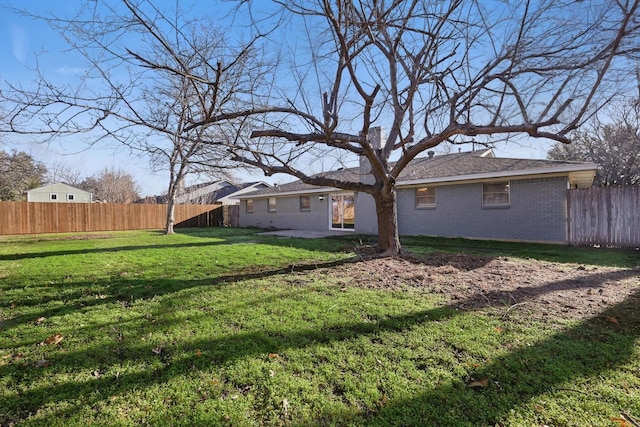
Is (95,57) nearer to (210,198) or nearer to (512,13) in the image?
(512,13)

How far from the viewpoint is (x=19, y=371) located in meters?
2.49

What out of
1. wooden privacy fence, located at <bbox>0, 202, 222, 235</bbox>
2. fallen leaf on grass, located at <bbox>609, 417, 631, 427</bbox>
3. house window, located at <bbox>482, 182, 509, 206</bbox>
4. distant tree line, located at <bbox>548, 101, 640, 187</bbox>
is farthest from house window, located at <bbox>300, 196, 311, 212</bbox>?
fallen leaf on grass, located at <bbox>609, 417, 631, 427</bbox>

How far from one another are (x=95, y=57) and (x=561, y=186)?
12.0 m

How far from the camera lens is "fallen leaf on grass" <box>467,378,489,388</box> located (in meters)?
2.28

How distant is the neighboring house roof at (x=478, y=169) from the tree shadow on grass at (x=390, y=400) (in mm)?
5450

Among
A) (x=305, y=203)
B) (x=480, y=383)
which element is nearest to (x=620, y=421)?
(x=480, y=383)

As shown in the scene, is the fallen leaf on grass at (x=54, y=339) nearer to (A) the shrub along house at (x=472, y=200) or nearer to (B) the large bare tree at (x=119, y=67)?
→ (B) the large bare tree at (x=119, y=67)

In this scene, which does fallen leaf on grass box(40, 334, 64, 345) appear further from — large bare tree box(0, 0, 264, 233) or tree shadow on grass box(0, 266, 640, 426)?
large bare tree box(0, 0, 264, 233)

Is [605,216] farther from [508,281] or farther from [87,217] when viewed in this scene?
[87,217]

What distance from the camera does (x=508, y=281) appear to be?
5.15m

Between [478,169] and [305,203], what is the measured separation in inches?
360

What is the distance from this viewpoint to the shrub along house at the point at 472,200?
10086 millimetres

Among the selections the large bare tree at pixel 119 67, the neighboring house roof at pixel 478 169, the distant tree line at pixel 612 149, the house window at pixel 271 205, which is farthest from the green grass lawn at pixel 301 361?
the distant tree line at pixel 612 149

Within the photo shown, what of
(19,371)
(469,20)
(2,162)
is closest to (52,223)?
(2,162)
